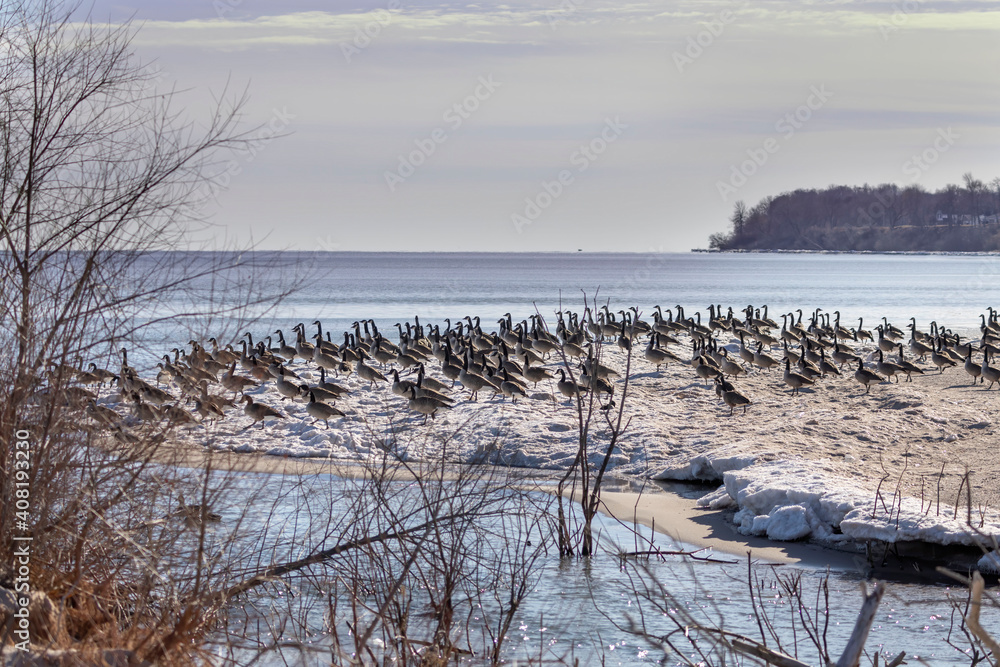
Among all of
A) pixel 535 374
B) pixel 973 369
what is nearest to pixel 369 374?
pixel 535 374

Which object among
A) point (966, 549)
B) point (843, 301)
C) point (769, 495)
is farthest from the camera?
point (843, 301)

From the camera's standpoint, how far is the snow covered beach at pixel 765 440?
381 inches

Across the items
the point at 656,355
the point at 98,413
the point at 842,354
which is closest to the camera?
the point at 98,413

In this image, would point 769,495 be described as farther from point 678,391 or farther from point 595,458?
point 678,391

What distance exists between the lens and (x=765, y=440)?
1350 centimetres

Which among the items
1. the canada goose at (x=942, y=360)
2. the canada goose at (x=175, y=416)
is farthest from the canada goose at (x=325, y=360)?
the canada goose at (x=175, y=416)

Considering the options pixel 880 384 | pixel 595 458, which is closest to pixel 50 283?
pixel 595 458

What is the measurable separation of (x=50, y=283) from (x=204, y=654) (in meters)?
2.67

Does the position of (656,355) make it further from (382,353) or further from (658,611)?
(658,611)

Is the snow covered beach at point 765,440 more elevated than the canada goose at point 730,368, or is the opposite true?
the canada goose at point 730,368

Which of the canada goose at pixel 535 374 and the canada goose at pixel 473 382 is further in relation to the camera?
the canada goose at pixel 535 374

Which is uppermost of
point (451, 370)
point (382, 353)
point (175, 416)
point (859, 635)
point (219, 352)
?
point (219, 352)

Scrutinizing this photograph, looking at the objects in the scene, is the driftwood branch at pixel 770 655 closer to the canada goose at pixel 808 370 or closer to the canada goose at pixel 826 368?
the canada goose at pixel 808 370

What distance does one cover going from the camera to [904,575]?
895cm
